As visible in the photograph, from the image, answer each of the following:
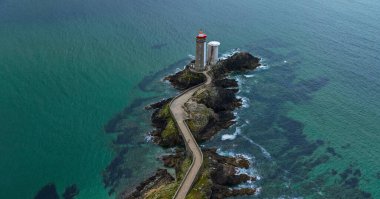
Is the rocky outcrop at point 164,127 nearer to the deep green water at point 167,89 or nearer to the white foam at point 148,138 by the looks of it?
the white foam at point 148,138

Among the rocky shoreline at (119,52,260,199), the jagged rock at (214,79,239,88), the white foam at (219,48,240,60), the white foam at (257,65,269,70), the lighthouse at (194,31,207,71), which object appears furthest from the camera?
the white foam at (219,48,240,60)

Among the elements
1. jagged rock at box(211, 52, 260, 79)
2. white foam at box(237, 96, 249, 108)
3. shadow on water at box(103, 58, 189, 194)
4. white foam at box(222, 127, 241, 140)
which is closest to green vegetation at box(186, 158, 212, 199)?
shadow on water at box(103, 58, 189, 194)

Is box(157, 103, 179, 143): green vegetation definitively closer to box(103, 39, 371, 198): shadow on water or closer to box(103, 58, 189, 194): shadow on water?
box(103, 58, 189, 194): shadow on water

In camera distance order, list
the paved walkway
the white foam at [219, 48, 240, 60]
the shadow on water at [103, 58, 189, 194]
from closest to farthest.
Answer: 1. the paved walkway
2. the shadow on water at [103, 58, 189, 194]
3. the white foam at [219, 48, 240, 60]

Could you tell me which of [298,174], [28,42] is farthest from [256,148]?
[28,42]

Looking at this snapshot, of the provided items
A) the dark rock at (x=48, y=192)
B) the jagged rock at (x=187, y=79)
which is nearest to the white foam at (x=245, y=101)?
the jagged rock at (x=187, y=79)

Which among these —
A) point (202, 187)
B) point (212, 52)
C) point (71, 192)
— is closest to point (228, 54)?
point (212, 52)
